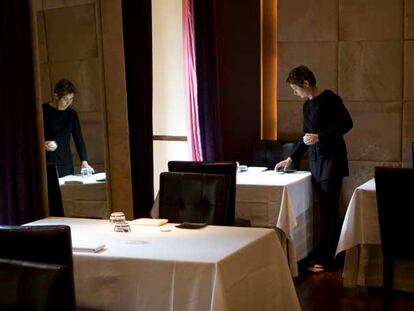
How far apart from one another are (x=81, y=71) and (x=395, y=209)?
82.3 inches

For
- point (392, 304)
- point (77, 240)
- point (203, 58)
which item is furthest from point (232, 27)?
point (77, 240)

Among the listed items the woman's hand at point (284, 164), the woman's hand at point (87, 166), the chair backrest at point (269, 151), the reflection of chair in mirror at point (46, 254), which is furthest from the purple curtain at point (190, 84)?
the reflection of chair in mirror at point (46, 254)

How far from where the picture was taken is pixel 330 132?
5.13 metres

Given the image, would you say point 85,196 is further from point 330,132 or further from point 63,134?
point 330,132

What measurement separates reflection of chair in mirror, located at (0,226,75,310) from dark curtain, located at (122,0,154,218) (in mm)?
2334

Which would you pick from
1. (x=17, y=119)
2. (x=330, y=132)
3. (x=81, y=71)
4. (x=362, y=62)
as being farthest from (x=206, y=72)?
(x=17, y=119)

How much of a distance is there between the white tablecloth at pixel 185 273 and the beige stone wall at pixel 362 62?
329 cm

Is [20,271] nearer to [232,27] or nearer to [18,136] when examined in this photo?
[18,136]

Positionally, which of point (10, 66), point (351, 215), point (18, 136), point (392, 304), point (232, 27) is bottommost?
point (392, 304)

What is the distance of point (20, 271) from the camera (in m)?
1.99

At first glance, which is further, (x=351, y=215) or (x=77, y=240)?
(x=351, y=215)

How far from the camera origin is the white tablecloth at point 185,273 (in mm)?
2496

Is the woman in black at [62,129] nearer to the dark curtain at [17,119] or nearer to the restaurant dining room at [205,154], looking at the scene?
the restaurant dining room at [205,154]

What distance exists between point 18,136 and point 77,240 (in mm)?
850
